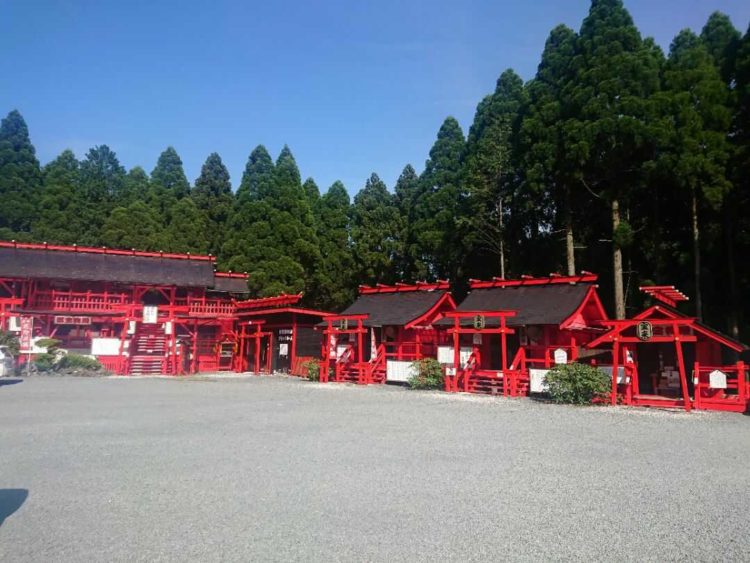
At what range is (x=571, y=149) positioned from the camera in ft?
67.9

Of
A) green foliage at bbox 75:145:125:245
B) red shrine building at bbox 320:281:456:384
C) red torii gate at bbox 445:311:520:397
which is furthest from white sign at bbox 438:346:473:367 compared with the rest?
green foliage at bbox 75:145:125:245

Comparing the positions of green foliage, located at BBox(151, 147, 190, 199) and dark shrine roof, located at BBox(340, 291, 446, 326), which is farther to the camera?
green foliage, located at BBox(151, 147, 190, 199)

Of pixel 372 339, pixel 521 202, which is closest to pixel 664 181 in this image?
pixel 521 202

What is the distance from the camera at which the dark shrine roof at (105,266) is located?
94.9 ft

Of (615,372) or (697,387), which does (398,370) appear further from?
(697,387)

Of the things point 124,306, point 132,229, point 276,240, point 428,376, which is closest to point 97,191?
point 132,229

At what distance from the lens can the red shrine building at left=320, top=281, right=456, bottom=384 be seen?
846 inches

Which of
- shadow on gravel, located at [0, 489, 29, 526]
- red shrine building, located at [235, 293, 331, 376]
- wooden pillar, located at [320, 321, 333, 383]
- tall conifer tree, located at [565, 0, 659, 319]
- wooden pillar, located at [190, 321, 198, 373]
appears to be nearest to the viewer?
shadow on gravel, located at [0, 489, 29, 526]

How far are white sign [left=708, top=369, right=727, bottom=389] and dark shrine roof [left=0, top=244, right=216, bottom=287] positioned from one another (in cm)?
2522

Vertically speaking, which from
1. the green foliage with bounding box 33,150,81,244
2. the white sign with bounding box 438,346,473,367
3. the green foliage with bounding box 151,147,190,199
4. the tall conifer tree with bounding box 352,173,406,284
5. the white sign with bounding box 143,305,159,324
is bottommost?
the white sign with bounding box 438,346,473,367

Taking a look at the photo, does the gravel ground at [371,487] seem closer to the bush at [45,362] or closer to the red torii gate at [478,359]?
the red torii gate at [478,359]

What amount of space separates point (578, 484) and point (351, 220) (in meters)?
31.2

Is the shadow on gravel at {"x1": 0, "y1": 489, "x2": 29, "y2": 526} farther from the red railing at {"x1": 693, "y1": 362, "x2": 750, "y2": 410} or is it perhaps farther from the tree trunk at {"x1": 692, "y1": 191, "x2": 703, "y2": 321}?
the tree trunk at {"x1": 692, "y1": 191, "x2": 703, "y2": 321}

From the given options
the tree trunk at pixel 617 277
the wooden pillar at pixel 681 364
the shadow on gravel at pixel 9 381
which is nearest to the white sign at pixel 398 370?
the tree trunk at pixel 617 277
